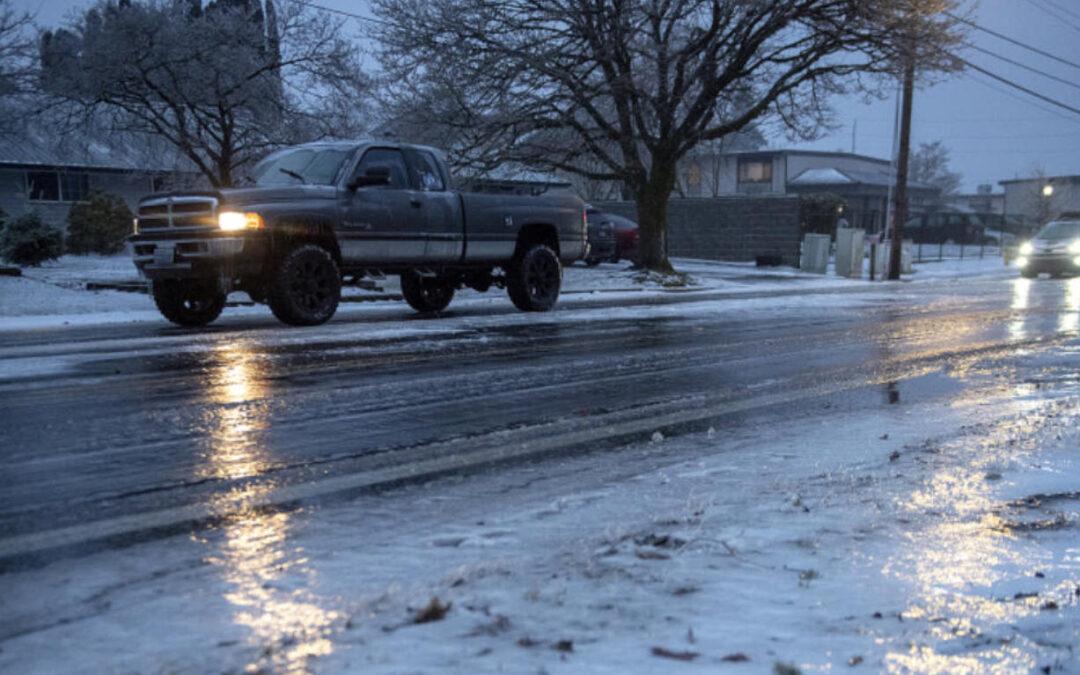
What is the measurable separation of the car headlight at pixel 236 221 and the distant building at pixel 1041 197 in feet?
199

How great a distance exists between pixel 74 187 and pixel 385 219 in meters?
28.7

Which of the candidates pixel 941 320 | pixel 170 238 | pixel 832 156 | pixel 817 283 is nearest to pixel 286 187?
pixel 170 238

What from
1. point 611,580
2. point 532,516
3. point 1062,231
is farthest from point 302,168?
point 1062,231

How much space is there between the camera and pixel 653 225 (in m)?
24.5

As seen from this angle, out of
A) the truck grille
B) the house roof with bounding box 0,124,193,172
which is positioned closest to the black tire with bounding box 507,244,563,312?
the truck grille

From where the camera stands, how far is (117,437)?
536 centimetres

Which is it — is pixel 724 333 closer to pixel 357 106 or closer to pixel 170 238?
pixel 170 238

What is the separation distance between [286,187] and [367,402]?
5.62m

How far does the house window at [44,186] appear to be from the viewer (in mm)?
35406

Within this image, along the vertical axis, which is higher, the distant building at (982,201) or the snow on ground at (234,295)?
the distant building at (982,201)

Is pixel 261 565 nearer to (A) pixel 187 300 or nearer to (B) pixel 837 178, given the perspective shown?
(A) pixel 187 300

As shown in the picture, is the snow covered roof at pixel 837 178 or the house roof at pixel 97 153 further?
the snow covered roof at pixel 837 178

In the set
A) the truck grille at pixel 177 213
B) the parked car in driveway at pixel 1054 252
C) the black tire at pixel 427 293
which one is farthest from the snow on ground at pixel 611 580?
the parked car in driveway at pixel 1054 252

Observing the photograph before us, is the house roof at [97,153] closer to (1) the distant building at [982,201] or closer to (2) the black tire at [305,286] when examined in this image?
(2) the black tire at [305,286]
